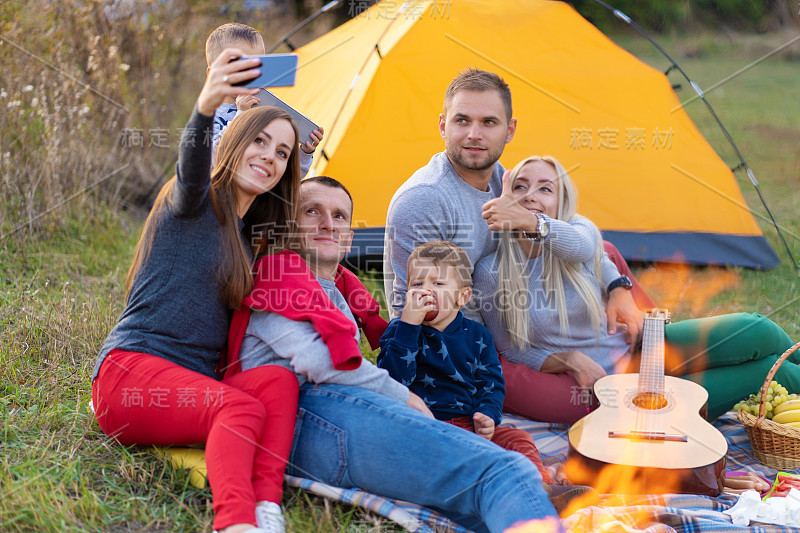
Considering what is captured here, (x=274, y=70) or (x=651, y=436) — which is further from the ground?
(x=274, y=70)

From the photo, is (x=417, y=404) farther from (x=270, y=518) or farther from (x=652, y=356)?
(x=652, y=356)

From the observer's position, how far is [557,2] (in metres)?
3.91

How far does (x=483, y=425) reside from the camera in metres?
1.99

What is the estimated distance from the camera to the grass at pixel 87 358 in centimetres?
169

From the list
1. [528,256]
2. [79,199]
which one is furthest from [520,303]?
[79,199]

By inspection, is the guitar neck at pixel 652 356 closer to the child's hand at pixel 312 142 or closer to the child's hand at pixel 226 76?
the child's hand at pixel 312 142

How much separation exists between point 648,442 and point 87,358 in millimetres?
1820

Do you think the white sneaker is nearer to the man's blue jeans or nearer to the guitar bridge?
the man's blue jeans

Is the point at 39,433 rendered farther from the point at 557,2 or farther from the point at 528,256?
the point at 557,2

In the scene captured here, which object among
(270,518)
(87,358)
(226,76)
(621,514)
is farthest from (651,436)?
(87,358)

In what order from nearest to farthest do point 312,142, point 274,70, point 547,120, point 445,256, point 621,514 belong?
point 274,70, point 621,514, point 445,256, point 312,142, point 547,120

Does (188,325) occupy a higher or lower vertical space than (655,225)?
lower

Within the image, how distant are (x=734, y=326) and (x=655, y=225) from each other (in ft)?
4.56

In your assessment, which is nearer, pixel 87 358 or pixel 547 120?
pixel 87 358
